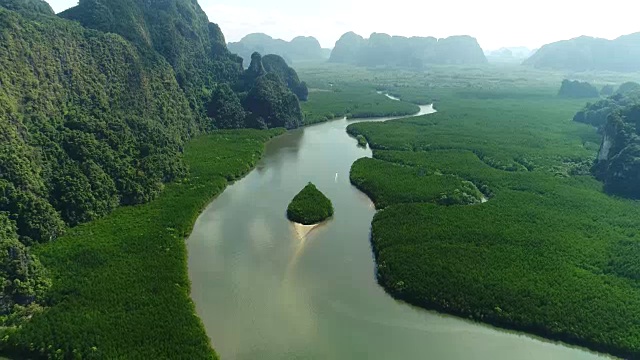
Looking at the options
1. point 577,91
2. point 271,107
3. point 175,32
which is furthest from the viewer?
point 577,91

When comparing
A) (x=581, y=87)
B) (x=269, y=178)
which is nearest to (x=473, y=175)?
(x=269, y=178)

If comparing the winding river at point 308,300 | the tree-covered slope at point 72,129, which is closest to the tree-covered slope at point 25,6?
the tree-covered slope at point 72,129

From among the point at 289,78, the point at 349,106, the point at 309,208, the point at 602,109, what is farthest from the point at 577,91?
the point at 309,208

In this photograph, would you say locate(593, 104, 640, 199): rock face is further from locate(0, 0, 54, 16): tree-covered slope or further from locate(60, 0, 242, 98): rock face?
locate(0, 0, 54, 16): tree-covered slope

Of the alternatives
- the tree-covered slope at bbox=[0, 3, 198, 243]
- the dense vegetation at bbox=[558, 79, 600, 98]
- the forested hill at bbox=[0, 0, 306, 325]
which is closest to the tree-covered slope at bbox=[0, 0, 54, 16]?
the forested hill at bbox=[0, 0, 306, 325]

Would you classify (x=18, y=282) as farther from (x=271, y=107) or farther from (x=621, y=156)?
(x=271, y=107)

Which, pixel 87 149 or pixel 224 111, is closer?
pixel 87 149
